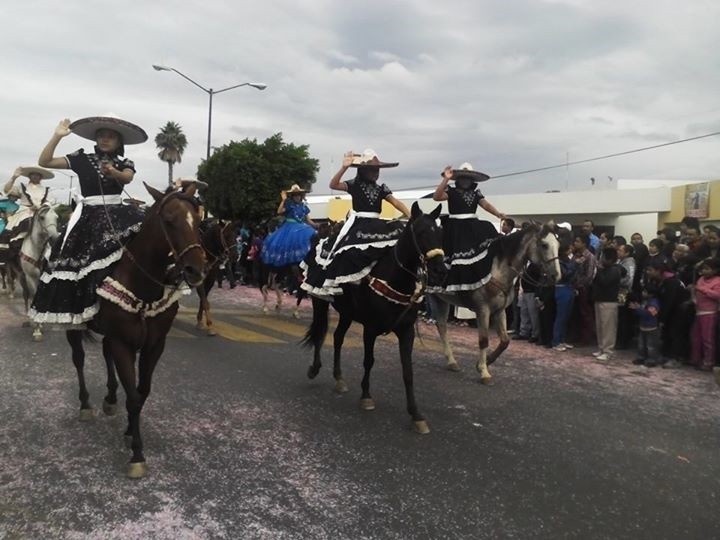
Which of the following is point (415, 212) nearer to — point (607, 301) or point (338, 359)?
point (338, 359)

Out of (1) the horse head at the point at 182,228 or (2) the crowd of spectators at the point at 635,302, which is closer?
(1) the horse head at the point at 182,228

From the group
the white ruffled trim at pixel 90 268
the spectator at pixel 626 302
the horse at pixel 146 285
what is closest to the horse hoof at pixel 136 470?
the horse at pixel 146 285

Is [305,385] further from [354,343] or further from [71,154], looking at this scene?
[71,154]

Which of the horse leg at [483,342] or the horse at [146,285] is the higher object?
the horse at [146,285]

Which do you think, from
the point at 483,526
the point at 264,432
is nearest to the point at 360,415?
the point at 264,432

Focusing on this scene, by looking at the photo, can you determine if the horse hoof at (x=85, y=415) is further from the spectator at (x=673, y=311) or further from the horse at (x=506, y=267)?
the spectator at (x=673, y=311)

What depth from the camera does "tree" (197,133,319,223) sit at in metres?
25.8

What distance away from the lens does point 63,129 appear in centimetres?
457

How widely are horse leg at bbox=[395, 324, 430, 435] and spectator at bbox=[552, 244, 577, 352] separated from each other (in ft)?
16.4

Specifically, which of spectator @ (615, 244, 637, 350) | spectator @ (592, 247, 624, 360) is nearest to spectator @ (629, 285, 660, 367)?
spectator @ (592, 247, 624, 360)

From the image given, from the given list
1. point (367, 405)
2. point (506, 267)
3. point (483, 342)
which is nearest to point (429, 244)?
point (367, 405)

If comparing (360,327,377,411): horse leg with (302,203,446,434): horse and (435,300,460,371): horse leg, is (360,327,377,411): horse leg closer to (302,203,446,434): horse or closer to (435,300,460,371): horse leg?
(302,203,446,434): horse

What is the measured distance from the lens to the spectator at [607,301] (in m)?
8.84

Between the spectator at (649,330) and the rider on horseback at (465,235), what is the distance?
118 inches
